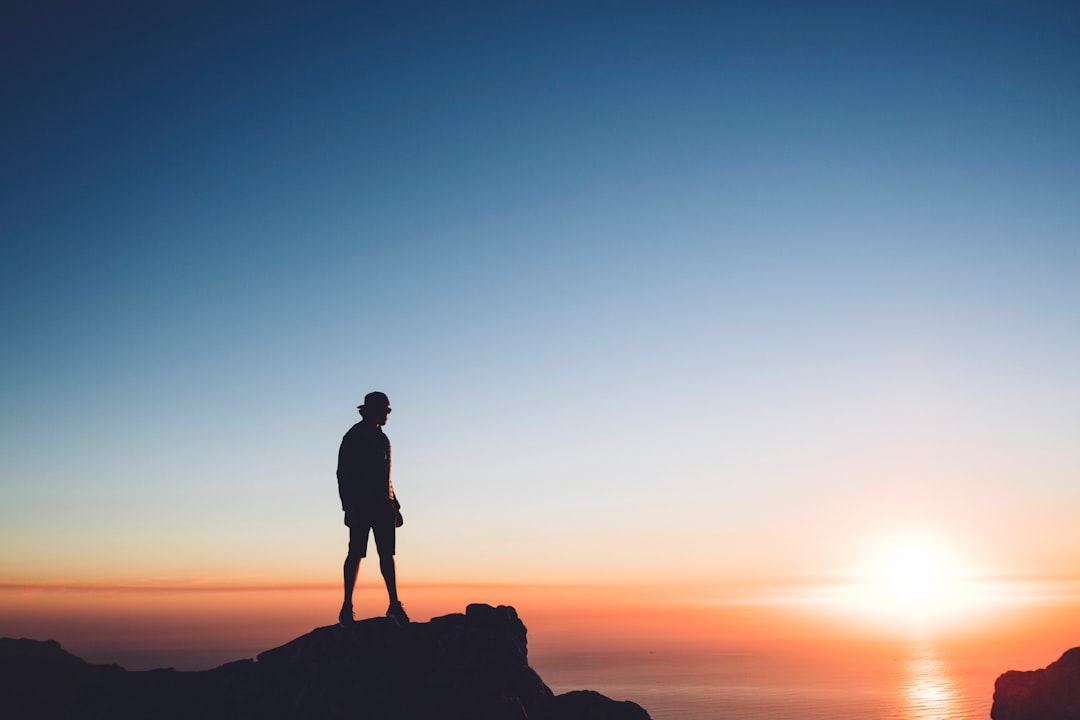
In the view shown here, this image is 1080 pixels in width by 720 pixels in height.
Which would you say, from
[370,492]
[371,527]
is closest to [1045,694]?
[371,527]

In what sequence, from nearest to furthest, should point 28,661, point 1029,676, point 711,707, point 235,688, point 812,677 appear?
1. point 235,688
2. point 28,661
3. point 1029,676
4. point 711,707
5. point 812,677

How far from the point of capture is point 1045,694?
4166 centimetres

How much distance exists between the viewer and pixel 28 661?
26.8 m

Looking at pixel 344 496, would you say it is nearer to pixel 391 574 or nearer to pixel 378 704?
pixel 391 574

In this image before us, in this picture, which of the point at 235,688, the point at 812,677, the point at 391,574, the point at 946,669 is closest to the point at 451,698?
A: the point at 391,574

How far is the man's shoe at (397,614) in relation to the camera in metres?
16.8

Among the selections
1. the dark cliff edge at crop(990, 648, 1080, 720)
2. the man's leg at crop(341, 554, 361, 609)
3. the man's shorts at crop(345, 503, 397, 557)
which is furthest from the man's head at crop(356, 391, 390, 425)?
the dark cliff edge at crop(990, 648, 1080, 720)

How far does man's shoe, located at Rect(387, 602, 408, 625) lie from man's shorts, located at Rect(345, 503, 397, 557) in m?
1.31

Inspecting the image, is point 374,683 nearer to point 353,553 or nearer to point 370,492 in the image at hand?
point 353,553

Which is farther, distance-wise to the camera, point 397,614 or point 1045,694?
point 1045,694

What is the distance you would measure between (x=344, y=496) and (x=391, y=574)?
2258 mm

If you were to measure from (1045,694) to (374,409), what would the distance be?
154ft

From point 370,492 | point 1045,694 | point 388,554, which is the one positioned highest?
point 370,492

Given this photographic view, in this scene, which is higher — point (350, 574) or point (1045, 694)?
point (350, 574)
